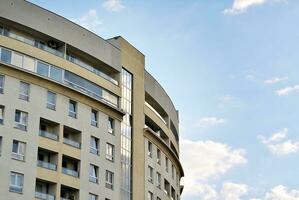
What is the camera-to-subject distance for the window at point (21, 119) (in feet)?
163

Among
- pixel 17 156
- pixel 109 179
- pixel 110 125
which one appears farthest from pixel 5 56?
pixel 109 179

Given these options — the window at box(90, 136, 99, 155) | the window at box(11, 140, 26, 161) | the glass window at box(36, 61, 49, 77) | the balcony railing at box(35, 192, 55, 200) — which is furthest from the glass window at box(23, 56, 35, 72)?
the balcony railing at box(35, 192, 55, 200)

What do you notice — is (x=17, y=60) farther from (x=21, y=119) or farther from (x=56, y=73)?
(x=21, y=119)

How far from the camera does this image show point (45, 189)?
5106cm

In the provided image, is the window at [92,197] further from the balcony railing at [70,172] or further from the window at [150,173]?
the window at [150,173]

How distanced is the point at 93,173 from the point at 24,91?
29.9 ft

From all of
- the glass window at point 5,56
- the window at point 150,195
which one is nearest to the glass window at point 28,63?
the glass window at point 5,56

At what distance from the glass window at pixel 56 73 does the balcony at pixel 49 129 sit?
3.65 meters

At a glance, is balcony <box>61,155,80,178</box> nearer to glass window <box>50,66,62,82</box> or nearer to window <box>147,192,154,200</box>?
glass window <box>50,66,62,82</box>

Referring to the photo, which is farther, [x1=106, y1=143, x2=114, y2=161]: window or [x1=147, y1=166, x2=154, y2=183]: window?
[x1=147, y1=166, x2=154, y2=183]: window

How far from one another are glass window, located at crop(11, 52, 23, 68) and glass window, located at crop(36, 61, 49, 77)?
5.41ft

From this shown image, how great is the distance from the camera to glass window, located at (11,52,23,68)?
167 feet

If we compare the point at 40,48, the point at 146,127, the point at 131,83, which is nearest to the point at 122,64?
the point at 131,83

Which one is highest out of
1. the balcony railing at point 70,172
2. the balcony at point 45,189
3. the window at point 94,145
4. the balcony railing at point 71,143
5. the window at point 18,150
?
the window at point 94,145
